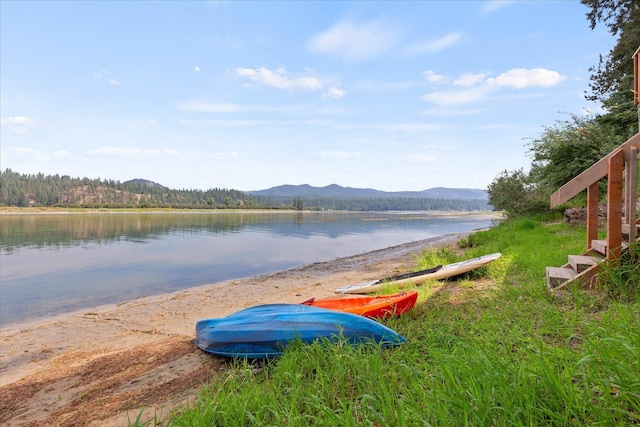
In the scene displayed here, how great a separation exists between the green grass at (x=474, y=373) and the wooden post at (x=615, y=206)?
278mm

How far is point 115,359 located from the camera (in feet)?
19.1

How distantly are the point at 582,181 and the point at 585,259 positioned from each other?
1.10 m

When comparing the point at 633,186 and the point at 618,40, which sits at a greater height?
the point at 618,40

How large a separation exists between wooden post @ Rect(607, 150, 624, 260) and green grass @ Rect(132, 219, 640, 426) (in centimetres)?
→ 28

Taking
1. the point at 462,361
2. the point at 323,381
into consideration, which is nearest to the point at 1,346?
the point at 323,381

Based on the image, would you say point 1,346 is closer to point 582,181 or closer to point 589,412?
point 589,412

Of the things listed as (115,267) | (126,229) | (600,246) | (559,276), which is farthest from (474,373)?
(126,229)

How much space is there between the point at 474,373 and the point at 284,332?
2.57 m

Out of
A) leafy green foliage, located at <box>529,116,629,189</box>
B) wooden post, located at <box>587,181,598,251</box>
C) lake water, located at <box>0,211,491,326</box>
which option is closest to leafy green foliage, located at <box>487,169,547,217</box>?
leafy green foliage, located at <box>529,116,629,189</box>

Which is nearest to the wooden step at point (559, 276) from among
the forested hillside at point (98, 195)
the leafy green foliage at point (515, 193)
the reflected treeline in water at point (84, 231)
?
the leafy green foliage at point (515, 193)

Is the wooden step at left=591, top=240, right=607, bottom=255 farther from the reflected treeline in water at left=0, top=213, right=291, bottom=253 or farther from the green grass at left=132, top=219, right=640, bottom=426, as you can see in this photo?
the reflected treeline in water at left=0, top=213, right=291, bottom=253

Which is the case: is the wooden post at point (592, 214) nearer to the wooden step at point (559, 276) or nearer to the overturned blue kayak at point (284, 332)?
the wooden step at point (559, 276)

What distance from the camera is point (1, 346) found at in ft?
25.7

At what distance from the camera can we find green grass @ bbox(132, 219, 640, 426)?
2094 mm
